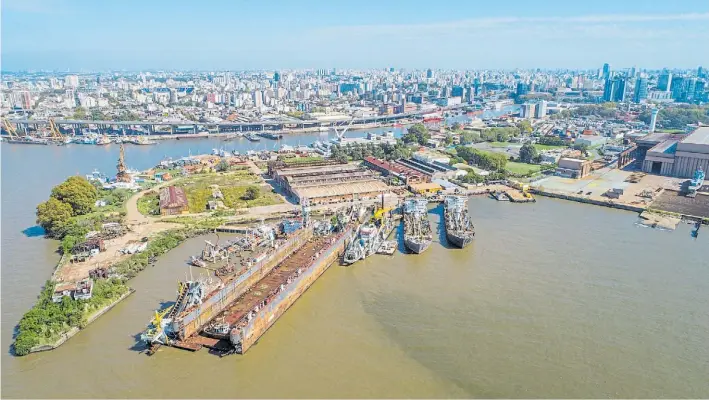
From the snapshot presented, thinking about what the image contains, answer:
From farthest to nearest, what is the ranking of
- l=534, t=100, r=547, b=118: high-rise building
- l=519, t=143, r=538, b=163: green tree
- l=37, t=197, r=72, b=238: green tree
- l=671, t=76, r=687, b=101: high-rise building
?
l=671, t=76, r=687, b=101: high-rise building, l=534, t=100, r=547, b=118: high-rise building, l=519, t=143, r=538, b=163: green tree, l=37, t=197, r=72, b=238: green tree

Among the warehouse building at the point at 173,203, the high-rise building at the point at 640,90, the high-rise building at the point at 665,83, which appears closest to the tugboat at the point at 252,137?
the warehouse building at the point at 173,203

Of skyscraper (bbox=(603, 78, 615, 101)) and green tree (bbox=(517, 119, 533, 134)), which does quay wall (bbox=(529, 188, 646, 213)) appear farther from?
skyscraper (bbox=(603, 78, 615, 101))

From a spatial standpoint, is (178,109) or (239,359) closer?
(239,359)

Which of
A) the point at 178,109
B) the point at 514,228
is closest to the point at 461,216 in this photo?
the point at 514,228

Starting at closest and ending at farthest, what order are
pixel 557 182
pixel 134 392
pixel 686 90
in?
pixel 134 392
pixel 557 182
pixel 686 90

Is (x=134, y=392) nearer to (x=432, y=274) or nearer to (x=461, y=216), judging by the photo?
(x=432, y=274)

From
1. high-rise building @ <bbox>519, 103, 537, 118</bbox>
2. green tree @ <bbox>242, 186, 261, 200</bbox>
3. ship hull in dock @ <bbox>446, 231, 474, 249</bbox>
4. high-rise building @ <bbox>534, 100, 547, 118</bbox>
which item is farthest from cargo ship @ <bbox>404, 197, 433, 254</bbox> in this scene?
high-rise building @ <bbox>534, 100, 547, 118</bbox>
